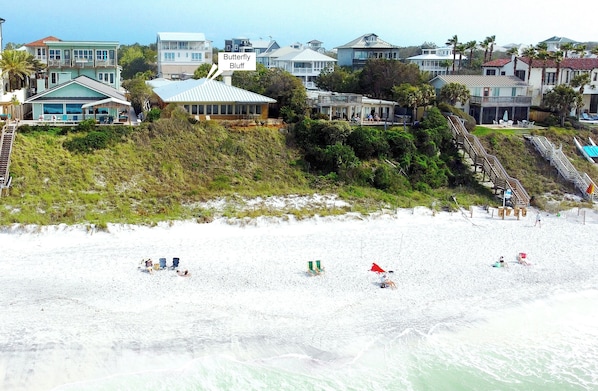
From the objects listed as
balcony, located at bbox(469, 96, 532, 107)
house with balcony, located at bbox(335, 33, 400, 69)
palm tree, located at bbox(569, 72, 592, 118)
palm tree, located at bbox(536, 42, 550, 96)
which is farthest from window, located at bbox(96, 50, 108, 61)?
palm tree, located at bbox(569, 72, 592, 118)

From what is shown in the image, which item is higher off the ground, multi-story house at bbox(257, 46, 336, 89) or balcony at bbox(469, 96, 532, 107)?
multi-story house at bbox(257, 46, 336, 89)

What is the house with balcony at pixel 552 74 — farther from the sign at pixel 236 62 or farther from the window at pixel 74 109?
the window at pixel 74 109

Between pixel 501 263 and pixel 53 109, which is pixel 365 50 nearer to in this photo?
pixel 53 109

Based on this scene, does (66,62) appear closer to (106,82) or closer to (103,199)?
(106,82)

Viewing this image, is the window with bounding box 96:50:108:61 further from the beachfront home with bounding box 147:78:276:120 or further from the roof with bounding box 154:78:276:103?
the beachfront home with bounding box 147:78:276:120

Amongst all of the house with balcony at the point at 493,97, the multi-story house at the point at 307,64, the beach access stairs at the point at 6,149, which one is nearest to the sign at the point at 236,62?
the house with balcony at the point at 493,97
